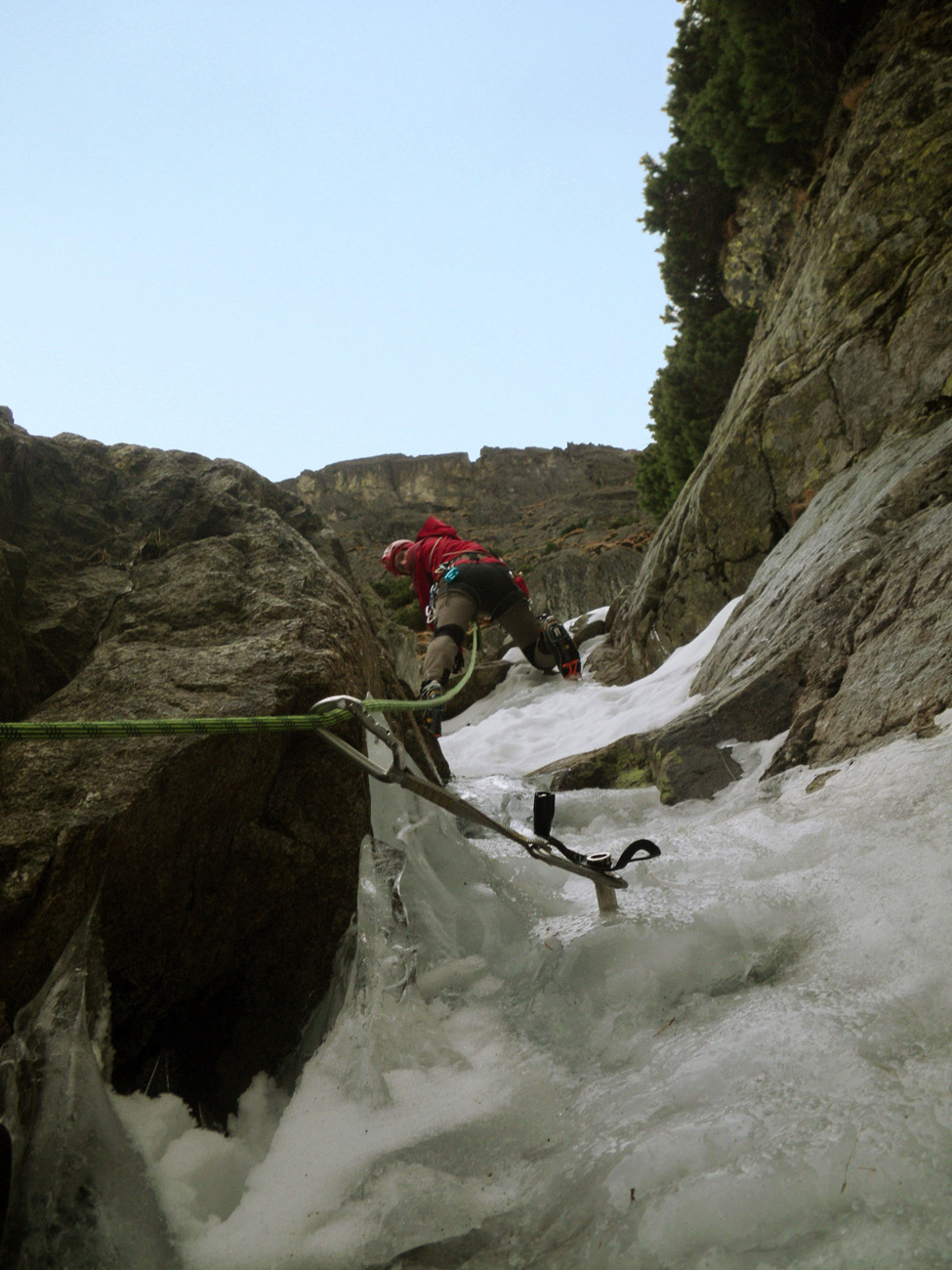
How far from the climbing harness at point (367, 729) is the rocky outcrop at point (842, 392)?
4.67 feet

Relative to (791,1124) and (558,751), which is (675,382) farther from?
(791,1124)

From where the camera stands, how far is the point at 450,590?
5438 millimetres

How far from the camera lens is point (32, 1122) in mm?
1236

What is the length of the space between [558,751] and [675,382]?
7650 millimetres

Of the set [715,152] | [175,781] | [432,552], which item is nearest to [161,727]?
[175,781]

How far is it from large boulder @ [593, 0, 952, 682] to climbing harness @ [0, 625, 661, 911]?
439cm

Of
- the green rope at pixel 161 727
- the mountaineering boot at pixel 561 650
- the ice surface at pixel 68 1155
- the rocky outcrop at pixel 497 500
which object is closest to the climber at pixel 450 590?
the mountaineering boot at pixel 561 650

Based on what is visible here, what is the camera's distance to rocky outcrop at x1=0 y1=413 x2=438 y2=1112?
1577 millimetres

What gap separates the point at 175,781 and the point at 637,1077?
1.22 meters

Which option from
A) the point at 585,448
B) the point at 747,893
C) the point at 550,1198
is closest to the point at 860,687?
the point at 747,893

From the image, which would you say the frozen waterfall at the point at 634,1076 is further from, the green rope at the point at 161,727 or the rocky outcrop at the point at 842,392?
the rocky outcrop at the point at 842,392

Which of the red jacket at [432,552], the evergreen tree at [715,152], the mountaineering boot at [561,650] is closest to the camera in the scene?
the red jacket at [432,552]

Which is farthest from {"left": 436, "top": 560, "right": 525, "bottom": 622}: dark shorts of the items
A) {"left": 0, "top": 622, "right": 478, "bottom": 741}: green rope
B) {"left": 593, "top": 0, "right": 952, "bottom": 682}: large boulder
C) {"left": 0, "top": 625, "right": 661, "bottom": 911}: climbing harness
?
{"left": 0, "top": 622, "right": 478, "bottom": 741}: green rope

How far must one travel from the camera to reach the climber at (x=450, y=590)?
4.86 meters
